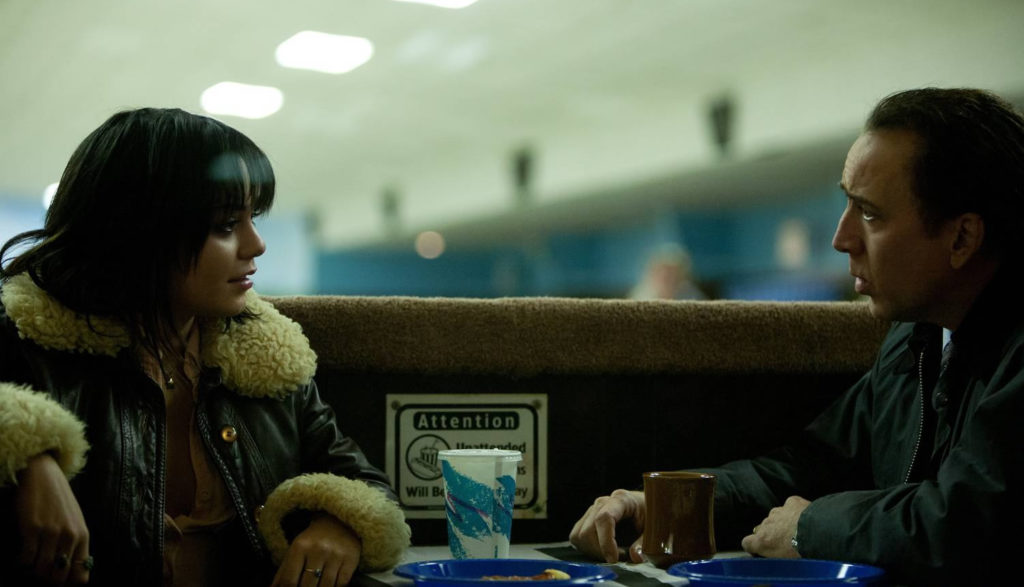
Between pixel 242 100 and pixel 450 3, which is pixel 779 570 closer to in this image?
pixel 450 3

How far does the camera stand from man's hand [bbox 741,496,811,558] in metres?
1.06

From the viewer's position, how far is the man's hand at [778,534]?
1.06m

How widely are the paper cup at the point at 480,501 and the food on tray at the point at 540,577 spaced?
17cm

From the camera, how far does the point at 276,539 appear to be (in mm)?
1053

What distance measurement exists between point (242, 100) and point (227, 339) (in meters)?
5.92

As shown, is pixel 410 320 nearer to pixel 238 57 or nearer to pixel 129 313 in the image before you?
pixel 129 313

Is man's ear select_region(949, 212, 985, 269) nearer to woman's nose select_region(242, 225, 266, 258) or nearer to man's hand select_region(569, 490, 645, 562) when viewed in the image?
man's hand select_region(569, 490, 645, 562)

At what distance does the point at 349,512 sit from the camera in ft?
3.34

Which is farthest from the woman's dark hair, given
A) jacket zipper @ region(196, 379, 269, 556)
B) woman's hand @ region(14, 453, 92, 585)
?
woman's hand @ region(14, 453, 92, 585)

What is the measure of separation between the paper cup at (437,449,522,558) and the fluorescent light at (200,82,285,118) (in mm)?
5674

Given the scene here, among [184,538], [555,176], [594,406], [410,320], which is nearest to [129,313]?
[184,538]

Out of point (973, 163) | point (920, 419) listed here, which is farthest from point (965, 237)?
point (920, 419)

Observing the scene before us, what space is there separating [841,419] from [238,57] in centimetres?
494

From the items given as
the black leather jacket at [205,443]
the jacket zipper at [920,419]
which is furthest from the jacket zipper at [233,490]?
the jacket zipper at [920,419]
